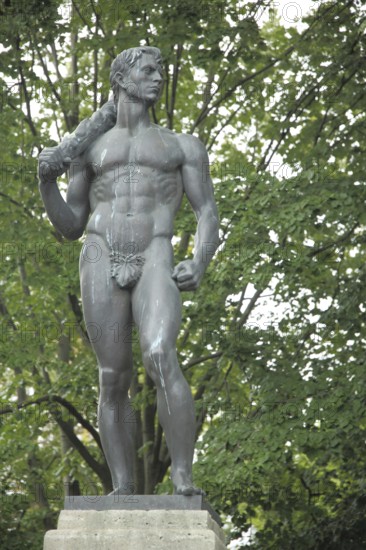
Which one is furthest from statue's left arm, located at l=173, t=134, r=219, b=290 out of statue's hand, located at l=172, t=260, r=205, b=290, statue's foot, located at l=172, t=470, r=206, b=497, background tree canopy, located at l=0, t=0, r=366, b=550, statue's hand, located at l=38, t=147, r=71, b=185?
background tree canopy, located at l=0, t=0, r=366, b=550

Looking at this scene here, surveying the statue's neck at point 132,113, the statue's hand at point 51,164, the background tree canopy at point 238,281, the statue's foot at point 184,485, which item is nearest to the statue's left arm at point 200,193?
the statue's neck at point 132,113

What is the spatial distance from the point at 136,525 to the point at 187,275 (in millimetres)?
1506

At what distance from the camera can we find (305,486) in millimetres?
16094

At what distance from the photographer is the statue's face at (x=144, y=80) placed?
7922mm

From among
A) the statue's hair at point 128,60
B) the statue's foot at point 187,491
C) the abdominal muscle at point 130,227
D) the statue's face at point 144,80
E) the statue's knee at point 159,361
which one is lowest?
the statue's foot at point 187,491

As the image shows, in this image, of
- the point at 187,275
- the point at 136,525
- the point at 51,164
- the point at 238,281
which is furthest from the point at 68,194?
the point at 238,281

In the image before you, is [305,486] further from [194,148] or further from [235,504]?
[194,148]

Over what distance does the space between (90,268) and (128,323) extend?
1.36 feet

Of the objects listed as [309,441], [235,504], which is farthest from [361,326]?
[235,504]

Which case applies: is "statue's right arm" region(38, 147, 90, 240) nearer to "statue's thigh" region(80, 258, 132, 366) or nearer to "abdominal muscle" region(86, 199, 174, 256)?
"abdominal muscle" region(86, 199, 174, 256)

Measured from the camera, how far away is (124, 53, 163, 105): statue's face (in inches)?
312

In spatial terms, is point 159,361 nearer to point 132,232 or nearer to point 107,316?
point 107,316

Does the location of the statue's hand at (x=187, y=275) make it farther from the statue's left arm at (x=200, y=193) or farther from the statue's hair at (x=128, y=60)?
the statue's hair at (x=128, y=60)

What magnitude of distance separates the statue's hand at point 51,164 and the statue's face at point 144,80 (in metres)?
Answer: 0.62
